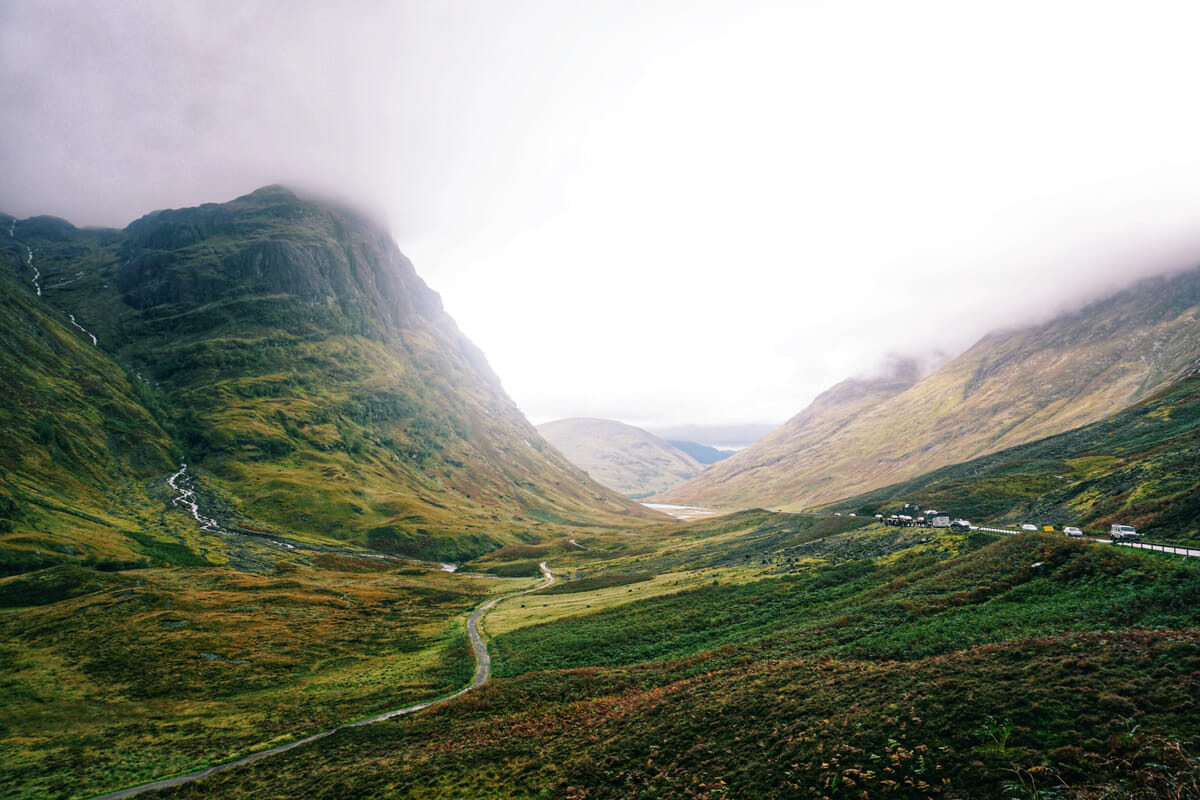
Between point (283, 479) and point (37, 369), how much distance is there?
328 ft

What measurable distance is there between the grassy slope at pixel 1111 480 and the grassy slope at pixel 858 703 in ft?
73.2

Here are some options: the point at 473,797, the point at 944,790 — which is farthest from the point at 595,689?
the point at 944,790

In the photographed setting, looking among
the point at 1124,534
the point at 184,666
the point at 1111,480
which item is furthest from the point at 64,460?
the point at 1111,480

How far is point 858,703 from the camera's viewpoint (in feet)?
92.9

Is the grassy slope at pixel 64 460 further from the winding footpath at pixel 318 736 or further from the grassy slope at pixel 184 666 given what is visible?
the winding footpath at pixel 318 736

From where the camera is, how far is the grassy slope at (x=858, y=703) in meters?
20.8

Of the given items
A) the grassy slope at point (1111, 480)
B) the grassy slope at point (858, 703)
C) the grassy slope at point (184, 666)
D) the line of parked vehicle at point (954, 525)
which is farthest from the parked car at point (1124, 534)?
the grassy slope at point (184, 666)

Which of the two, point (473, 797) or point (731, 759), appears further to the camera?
point (473, 797)

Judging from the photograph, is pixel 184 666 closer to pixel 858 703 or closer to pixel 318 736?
pixel 318 736

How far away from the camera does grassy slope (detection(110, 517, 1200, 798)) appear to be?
68.4 feet

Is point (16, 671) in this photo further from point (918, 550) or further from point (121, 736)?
point (918, 550)

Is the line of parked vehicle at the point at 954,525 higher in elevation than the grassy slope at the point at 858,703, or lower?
lower

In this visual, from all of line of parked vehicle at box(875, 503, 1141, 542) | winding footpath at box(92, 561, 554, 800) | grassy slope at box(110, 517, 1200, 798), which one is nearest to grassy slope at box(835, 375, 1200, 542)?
line of parked vehicle at box(875, 503, 1141, 542)

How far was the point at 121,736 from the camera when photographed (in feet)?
150
